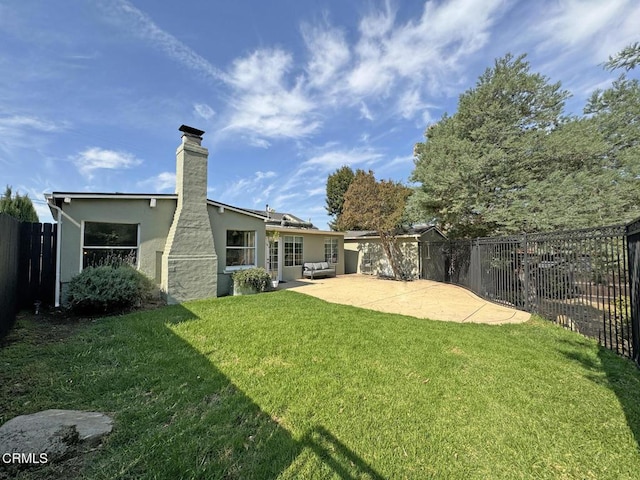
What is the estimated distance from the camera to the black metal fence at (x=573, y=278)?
4.58 m

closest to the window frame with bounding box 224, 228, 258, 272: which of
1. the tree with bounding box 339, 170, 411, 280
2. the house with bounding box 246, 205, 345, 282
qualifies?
the house with bounding box 246, 205, 345, 282

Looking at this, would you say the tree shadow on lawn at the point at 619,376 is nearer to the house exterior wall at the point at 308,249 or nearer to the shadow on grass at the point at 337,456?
the shadow on grass at the point at 337,456

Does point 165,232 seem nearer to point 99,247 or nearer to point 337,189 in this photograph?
point 99,247

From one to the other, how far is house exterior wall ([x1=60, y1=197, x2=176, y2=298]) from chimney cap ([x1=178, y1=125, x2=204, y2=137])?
2336 millimetres

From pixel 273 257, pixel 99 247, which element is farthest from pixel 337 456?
pixel 273 257

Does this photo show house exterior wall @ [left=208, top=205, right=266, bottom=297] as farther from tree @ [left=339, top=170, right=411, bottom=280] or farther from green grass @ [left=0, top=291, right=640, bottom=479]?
tree @ [left=339, top=170, right=411, bottom=280]

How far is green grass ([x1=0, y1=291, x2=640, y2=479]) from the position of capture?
2.18 m

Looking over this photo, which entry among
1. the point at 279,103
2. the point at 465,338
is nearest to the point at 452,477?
the point at 465,338

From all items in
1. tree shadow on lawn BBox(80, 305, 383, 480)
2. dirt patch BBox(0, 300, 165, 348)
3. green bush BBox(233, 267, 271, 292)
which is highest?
green bush BBox(233, 267, 271, 292)

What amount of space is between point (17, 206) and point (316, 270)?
649 inches

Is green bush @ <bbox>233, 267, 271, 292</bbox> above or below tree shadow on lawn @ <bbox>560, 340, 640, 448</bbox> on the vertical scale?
above

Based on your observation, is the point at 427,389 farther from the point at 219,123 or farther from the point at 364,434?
the point at 219,123

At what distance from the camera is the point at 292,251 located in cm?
1538

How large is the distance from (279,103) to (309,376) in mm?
10390
